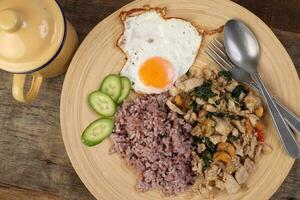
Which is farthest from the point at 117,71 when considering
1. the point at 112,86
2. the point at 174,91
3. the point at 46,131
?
the point at 46,131

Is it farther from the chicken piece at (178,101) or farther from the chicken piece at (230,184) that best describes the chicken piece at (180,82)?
the chicken piece at (230,184)

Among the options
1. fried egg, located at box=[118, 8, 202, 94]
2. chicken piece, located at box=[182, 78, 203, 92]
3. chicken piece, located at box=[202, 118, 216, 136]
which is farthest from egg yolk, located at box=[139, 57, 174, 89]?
chicken piece, located at box=[202, 118, 216, 136]

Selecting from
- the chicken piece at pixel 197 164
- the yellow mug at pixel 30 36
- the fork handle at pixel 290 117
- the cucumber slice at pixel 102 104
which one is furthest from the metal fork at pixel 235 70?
the yellow mug at pixel 30 36

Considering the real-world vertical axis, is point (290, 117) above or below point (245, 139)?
above

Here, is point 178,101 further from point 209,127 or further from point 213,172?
point 213,172

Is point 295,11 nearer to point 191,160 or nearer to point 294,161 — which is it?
point 294,161

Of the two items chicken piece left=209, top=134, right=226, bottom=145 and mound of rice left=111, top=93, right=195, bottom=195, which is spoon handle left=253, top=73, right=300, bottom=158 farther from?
mound of rice left=111, top=93, right=195, bottom=195

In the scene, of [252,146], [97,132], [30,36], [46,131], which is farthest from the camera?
[46,131]
